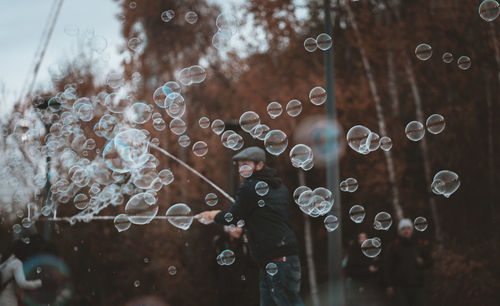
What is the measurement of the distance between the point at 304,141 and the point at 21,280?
28.6 ft

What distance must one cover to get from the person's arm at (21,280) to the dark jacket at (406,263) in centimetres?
401

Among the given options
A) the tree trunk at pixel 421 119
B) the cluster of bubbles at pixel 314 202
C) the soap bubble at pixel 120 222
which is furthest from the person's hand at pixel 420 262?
the tree trunk at pixel 421 119

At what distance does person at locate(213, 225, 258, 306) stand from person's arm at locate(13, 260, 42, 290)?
2083 mm

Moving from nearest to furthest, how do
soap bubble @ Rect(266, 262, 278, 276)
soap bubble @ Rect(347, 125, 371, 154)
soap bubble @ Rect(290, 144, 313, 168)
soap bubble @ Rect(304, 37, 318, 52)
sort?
soap bubble @ Rect(266, 262, 278, 276), soap bubble @ Rect(290, 144, 313, 168), soap bubble @ Rect(347, 125, 371, 154), soap bubble @ Rect(304, 37, 318, 52)

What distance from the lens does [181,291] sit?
13.5m

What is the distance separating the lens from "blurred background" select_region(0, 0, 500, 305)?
9.30 m

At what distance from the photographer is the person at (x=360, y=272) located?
27.6 ft

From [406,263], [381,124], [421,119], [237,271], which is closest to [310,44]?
[406,263]

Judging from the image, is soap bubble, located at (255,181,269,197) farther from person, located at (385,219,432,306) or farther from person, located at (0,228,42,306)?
person, located at (385,219,432,306)


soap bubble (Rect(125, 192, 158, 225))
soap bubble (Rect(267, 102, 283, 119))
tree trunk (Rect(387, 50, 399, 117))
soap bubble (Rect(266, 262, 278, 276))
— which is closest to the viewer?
soap bubble (Rect(266, 262, 278, 276))

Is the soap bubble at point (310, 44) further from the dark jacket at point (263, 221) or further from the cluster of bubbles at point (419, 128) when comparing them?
the dark jacket at point (263, 221)

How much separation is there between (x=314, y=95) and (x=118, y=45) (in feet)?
38.1

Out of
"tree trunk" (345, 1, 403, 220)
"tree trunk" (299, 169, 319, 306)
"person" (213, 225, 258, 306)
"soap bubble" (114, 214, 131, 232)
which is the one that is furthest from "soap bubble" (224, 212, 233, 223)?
"tree trunk" (299, 169, 319, 306)

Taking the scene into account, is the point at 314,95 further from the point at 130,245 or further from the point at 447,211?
the point at 130,245
